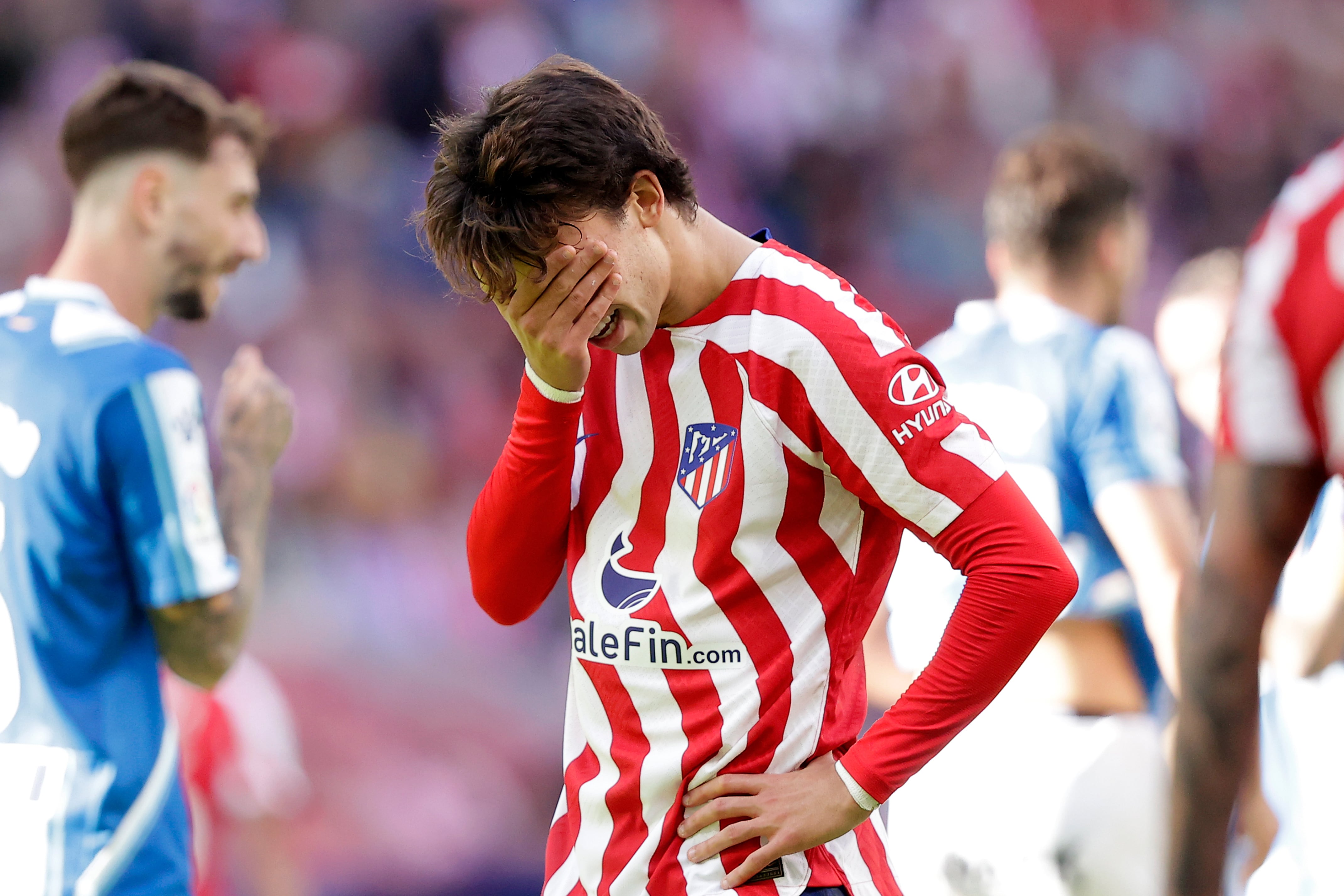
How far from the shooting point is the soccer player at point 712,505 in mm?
1604

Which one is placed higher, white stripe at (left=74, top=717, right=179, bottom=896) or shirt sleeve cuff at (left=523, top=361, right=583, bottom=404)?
shirt sleeve cuff at (left=523, top=361, right=583, bottom=404)

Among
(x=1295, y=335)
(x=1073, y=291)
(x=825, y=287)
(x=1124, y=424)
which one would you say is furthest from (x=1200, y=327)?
(x=1295, y=335)

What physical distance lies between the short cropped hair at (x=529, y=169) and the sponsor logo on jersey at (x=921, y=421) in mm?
472

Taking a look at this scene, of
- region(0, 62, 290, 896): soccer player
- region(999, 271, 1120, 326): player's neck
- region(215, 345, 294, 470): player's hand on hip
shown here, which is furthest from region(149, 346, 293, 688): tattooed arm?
region(999, 271, 1120, 326): player's neck

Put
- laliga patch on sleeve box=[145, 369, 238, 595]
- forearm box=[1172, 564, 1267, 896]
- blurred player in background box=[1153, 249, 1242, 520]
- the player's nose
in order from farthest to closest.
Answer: blurred player in background box=[1153, 249, 1242, 520], the player's nose, laliga patch on sleeve box=[145, 369, 238, 595], forearm box=[1172, 564, 1267, 896]

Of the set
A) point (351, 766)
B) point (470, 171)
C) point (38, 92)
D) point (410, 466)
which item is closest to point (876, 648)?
point (470, 171)

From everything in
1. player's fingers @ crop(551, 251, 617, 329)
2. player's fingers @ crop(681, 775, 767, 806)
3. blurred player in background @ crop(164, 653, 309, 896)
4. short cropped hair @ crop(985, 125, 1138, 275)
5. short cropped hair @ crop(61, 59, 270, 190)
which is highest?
short cropped hair @ crop(985, 125, 1138, 275)

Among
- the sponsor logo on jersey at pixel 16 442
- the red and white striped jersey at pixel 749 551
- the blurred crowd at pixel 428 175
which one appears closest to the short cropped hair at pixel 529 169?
the red and white striped jersey at pixel 749 551

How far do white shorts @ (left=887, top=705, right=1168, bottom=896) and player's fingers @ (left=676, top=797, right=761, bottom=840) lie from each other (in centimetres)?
126

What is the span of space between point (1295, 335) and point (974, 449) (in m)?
0.66

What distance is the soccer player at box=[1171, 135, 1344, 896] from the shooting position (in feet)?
3.15

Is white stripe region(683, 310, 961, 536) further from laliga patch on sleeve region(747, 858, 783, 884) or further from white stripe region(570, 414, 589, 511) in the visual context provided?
laliga patch on sleeve region(747, 858, 783, 884)

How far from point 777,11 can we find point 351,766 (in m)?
5.13

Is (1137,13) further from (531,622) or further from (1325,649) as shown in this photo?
(1325,649)
